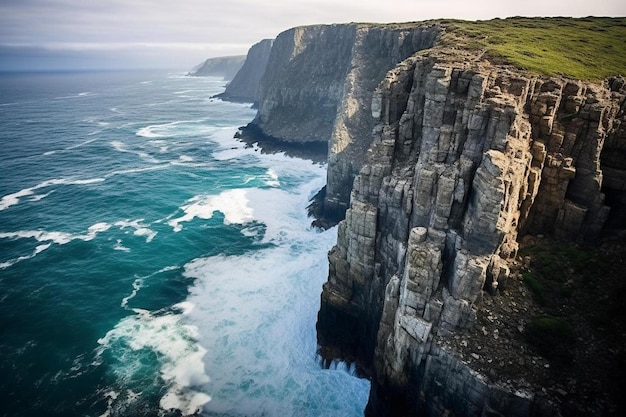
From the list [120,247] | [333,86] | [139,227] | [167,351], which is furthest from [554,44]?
[120,247]

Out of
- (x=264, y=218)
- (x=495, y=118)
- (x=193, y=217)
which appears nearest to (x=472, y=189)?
(x=495, y=118)

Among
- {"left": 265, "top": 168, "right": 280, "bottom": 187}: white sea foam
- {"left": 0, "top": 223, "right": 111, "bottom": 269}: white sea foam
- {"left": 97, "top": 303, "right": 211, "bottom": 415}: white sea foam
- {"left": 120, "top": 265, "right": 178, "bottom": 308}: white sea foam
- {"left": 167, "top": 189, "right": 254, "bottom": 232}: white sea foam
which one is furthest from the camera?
{"left": 265, "top": 168, "right": 280, "bottom": 187}: white sea foam

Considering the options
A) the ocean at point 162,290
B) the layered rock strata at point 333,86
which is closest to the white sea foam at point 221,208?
the ocean at point 162,290

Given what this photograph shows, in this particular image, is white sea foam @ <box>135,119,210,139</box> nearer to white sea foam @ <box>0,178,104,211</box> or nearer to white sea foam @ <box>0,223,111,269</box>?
white sea foam @ <box>0,178,104,211</box>

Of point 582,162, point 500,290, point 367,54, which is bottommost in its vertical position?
point 500,290

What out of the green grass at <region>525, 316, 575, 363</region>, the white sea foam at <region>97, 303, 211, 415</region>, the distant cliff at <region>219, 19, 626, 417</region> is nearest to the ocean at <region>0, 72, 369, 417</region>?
the white sea foam at <region>97, 303, 211, 415</region>

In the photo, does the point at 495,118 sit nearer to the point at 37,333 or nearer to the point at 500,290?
the point at 500,290
